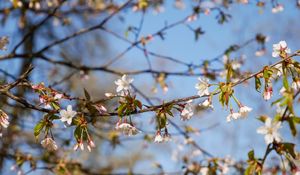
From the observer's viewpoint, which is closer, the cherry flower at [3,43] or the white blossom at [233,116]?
the white blossom at [233,116]

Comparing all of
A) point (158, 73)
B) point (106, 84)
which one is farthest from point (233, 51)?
point (106, 84)

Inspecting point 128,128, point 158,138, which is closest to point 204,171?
point 158,138

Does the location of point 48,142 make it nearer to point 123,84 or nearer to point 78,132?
point 78,132

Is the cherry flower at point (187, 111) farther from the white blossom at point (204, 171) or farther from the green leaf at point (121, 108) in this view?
the white blossom at point (204, 171)

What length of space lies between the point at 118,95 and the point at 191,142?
193 cm

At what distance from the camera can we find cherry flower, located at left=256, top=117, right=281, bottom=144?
1.38m

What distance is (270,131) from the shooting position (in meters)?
1.40

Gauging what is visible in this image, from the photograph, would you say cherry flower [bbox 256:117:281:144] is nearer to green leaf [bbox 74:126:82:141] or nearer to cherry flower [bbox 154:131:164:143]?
cherry flower [bbox 154:131:164:143]

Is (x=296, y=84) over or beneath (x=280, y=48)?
beneath

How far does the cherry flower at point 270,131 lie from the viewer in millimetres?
1377

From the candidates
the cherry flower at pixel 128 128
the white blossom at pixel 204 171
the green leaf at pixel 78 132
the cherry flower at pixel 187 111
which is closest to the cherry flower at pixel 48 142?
the green leaf at pixel 78 132

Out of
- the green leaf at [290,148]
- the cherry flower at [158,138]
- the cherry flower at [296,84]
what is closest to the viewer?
the green leaf at [290,148]

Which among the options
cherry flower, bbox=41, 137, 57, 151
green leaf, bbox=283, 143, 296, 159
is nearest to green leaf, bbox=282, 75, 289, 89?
green leaf, bbox=283, 143, 296, 159

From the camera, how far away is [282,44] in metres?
1.69
